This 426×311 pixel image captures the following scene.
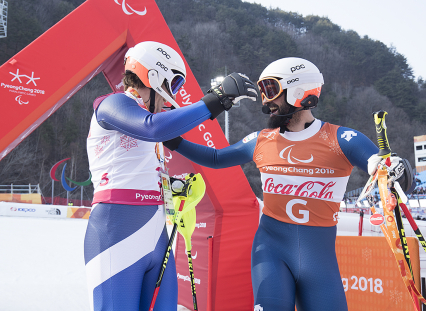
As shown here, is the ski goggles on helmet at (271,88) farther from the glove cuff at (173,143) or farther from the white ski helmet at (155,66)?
the glove cuff at (173,143)

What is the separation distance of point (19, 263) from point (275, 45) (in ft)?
200

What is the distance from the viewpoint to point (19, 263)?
6.76 meters

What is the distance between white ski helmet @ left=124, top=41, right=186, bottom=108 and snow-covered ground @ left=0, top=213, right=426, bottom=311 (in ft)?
10.8

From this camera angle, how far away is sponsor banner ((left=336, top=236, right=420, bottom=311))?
10.3 ft

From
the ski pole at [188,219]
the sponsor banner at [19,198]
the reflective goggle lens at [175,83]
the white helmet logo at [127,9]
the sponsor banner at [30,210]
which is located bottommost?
the sponsor banner at [19,198]

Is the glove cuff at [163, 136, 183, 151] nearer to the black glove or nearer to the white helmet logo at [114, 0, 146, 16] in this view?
the black glove

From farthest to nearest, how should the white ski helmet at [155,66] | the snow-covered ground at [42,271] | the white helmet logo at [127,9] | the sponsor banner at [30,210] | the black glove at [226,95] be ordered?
the sponsor banner at [30,210] < the snow-covered ground at [42,271] < the white helmet logo at [127,9] < the white ski helmet at [155,66] < the black glove at [226,95]

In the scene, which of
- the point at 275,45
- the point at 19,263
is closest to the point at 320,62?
the point at 275,45

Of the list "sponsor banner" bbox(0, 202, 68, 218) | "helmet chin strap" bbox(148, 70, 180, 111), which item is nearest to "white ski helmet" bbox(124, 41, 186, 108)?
"helmet chin strap" bbox(148, 70, 180, 111)

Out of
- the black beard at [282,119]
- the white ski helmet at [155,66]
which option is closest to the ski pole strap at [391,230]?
the black beard at [282,119]

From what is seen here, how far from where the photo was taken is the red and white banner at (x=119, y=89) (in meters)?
3.13

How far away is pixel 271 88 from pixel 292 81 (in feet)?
0.49

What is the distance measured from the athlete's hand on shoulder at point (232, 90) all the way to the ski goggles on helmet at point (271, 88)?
0.61 metres

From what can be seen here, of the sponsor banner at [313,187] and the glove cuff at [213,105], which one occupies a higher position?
the glove cuff at [213,105]
